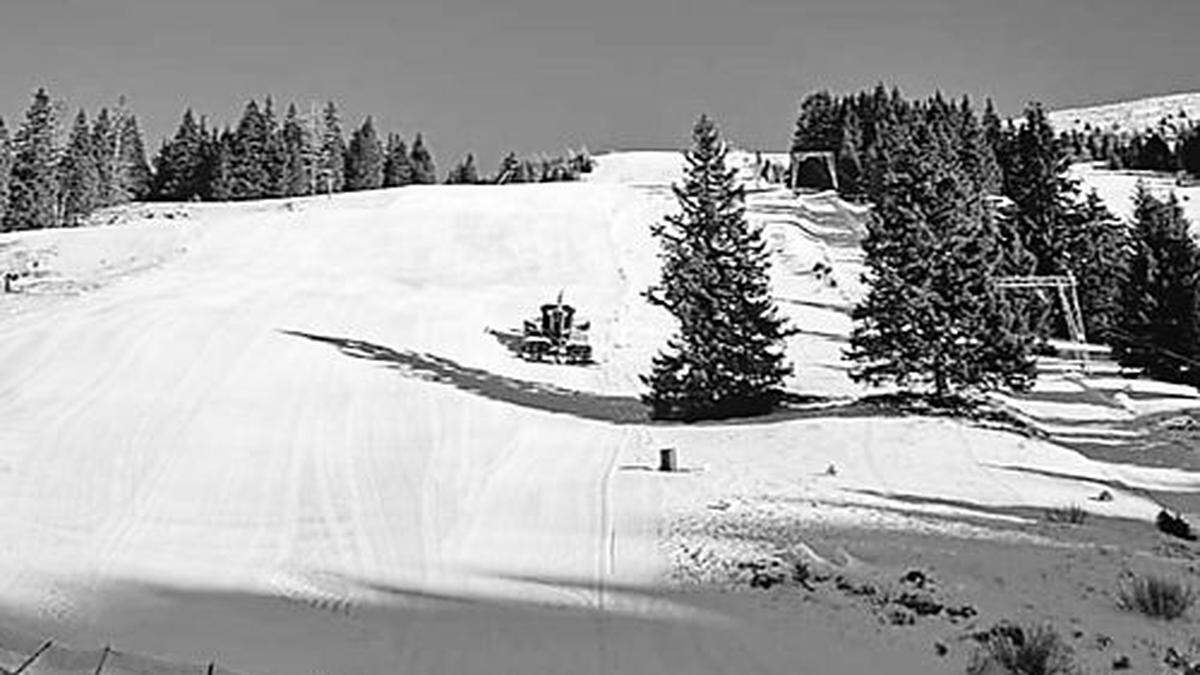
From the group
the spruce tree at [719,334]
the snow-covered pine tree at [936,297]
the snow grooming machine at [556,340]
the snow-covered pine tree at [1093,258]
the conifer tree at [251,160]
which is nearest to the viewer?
the snow-covered pine tree at [936,297]

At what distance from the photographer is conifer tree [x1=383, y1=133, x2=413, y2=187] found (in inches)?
3792

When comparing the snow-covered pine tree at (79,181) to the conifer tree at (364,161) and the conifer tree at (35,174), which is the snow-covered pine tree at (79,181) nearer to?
the conifer tree at (35,174)

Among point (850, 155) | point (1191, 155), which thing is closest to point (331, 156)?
point (850, 155)

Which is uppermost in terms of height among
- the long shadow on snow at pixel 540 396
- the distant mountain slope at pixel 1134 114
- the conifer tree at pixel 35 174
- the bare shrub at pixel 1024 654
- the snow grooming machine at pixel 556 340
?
the distant mountain slope at pixel 1134 114

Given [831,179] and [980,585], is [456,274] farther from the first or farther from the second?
[831,179]

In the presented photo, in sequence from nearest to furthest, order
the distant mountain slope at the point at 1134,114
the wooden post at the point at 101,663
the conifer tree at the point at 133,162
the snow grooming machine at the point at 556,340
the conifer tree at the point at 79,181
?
the wooden post at the point at 101,663
the snow grooming machine at the point at 556,340
the conifer tree at the point at 79,181
the conifer tree at the point at 133,162
the distant mountain slope at the point at 1134,114

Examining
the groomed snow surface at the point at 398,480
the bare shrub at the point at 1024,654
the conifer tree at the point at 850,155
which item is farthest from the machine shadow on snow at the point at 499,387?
the conifer tree at the point at 850,155

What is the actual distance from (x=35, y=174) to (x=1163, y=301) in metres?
69.8

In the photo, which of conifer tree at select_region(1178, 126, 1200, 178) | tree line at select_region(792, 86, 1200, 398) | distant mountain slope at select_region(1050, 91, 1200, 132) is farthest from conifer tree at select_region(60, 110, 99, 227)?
distant mountain slope at select_region(1050, 91, 1200, 132)

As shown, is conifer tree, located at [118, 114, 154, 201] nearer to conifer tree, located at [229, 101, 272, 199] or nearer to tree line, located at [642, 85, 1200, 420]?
conifer tree, located at [229, 101, 272, 199]

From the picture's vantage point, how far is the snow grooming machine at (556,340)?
29.1 m

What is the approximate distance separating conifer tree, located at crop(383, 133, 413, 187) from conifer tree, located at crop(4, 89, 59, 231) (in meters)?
27.9

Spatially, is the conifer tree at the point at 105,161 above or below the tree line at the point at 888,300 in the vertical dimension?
above

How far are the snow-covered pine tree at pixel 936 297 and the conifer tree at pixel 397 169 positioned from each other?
7672 centimetres
